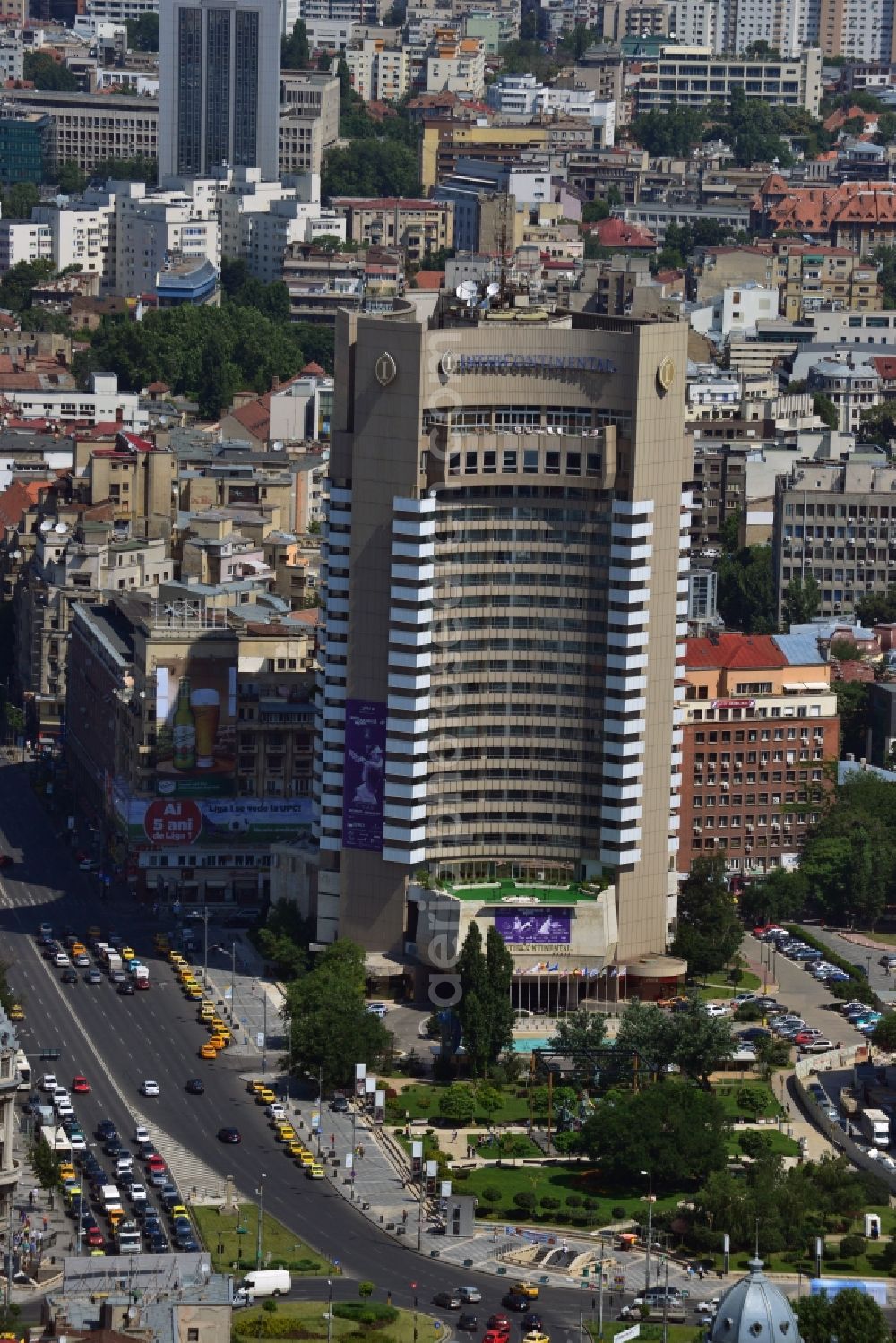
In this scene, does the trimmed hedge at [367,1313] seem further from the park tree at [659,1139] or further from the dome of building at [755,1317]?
the dome of building at [755,1317]

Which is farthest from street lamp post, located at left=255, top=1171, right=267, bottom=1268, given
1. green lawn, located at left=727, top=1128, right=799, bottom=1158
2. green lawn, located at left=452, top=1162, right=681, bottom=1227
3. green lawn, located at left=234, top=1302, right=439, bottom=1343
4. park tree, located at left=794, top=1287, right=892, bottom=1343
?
park tree, located at left=794, top=1287, right=892, bottom=1343

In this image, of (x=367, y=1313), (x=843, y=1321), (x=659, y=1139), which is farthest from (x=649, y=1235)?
(x=843, y=1321)

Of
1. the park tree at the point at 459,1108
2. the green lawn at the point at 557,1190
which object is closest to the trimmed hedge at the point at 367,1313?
the green lawn at the point at 557,1190

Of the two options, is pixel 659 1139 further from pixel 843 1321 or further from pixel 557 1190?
pixel 843 1321

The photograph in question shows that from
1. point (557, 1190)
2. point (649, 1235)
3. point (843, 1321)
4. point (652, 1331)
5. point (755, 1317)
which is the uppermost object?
point (755, 1317)

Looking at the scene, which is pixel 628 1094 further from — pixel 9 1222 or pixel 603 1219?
pixel 9 1222

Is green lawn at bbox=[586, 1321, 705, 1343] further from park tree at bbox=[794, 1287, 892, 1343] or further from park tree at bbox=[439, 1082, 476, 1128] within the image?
park tree at bbox=[439, 1082, 476, 1128]
